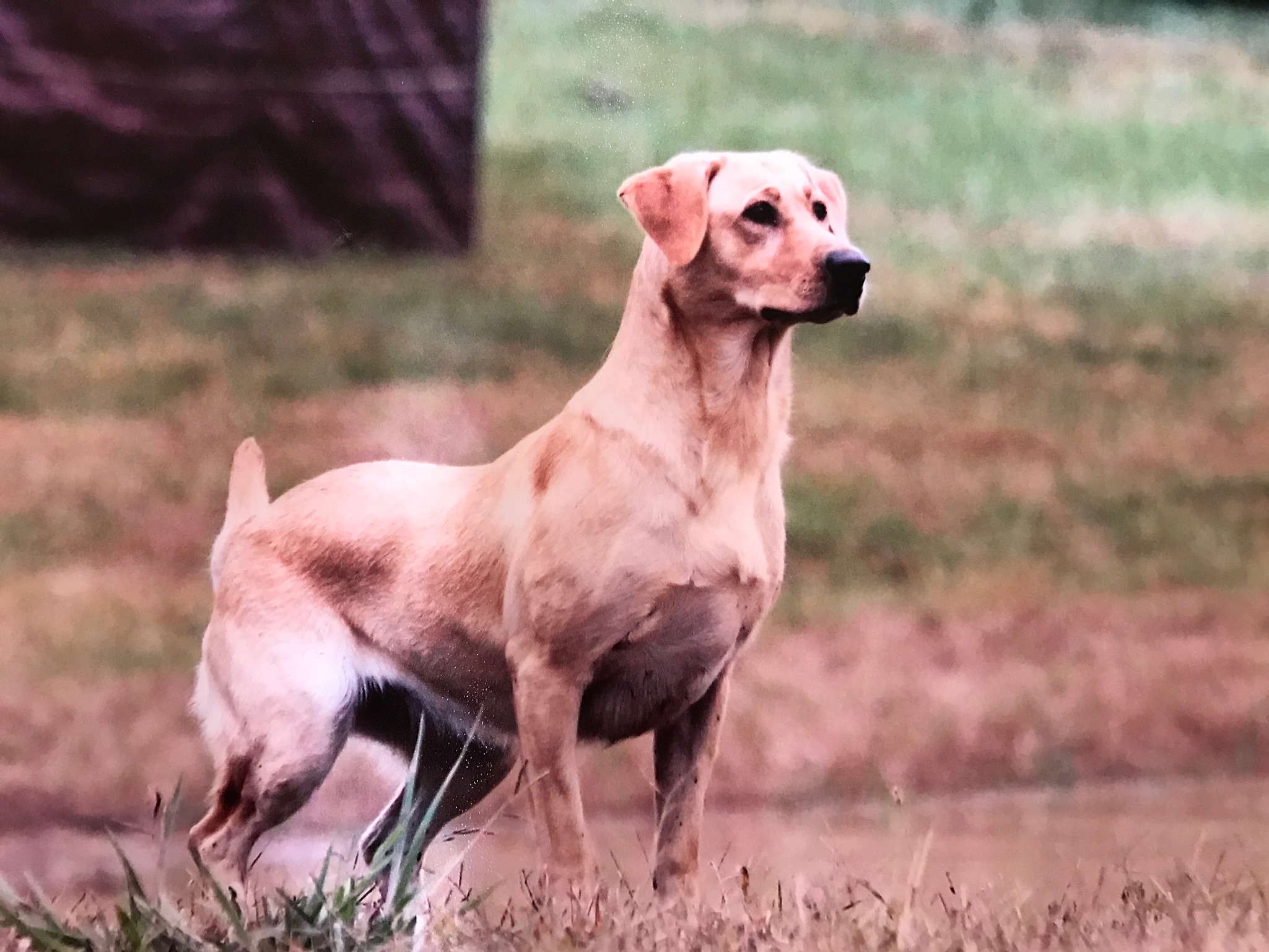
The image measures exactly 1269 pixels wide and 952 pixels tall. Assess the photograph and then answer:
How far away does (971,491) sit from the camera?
3.38 metres

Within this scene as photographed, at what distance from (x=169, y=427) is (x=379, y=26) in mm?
898

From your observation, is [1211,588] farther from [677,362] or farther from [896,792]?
[677,362]

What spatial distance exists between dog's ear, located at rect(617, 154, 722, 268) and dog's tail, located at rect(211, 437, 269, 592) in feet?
2.79

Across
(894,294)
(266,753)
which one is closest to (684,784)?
(266,753)

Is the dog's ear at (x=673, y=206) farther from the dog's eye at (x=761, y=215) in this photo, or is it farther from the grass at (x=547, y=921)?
the grass at (x=547, y=921)

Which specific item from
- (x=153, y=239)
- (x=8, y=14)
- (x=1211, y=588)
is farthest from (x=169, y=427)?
(x=1211, y=588)

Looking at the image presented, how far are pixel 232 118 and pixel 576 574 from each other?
1.34m

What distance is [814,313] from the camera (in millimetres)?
2027

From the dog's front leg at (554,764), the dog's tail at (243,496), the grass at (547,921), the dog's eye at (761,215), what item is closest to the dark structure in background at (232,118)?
the dog's tail at (243,496)

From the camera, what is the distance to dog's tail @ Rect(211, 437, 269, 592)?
2.44 meters

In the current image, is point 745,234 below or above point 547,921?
above

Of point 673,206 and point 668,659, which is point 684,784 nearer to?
point 668,659

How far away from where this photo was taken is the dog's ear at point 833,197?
7.11ft

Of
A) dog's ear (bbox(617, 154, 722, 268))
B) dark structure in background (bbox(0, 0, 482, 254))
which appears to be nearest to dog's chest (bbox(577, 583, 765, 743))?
dog's ear (bbox(617, 154, 722, 268))
